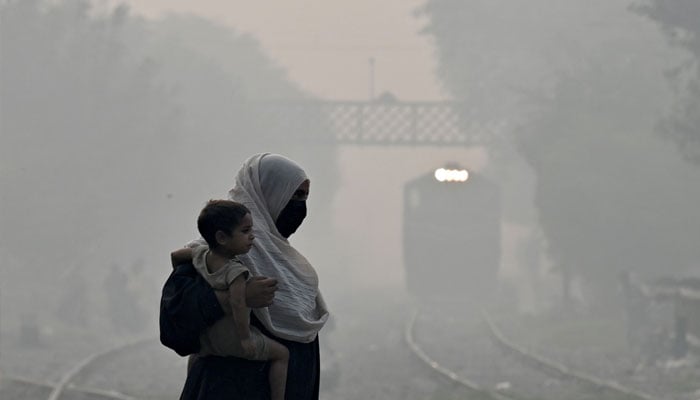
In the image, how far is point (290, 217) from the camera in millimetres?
4266

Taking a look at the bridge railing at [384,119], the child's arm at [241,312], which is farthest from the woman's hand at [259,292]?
the bridge railing at [384,119]

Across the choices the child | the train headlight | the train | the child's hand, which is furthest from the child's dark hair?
the train

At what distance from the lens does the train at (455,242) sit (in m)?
39.0

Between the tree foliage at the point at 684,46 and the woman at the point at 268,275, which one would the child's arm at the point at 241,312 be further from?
the tree foliage at the point at 684,46

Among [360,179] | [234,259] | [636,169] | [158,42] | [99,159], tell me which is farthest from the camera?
[360,179]

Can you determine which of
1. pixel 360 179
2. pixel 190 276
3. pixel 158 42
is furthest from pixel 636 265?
pixel 360 179

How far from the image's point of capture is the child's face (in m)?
4.00

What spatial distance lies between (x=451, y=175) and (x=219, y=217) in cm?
3104

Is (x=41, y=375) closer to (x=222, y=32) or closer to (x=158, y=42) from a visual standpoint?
(x=158, y=42)

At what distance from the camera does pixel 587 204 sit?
1115 inches

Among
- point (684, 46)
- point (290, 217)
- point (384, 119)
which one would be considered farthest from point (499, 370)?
point (384, 119)

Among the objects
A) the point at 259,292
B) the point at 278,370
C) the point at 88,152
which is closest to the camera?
the point at 259,292

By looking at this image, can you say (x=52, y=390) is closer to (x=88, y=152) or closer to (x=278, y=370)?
(x=278, y=370)

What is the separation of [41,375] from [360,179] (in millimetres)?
99421
